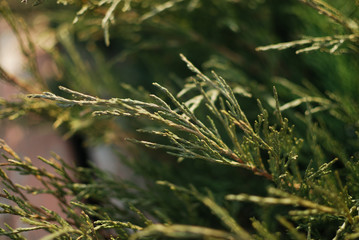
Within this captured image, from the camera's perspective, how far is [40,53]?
2.01m

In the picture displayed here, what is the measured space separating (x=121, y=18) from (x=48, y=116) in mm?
443

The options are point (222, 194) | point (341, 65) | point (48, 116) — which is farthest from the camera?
point (48, 116)

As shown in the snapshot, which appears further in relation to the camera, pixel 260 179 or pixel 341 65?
pixel 260 179

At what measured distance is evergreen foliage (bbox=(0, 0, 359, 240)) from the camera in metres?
0.76

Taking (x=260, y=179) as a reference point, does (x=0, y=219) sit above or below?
below

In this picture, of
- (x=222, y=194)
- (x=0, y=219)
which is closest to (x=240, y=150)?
(x=222, y=194)

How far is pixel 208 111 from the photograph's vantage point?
124cm

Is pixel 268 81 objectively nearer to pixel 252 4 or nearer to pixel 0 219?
pixel 252 4

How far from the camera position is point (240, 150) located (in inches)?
26.4

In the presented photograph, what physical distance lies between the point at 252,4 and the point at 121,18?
484 millimetres

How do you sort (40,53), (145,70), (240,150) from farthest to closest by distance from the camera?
(40,53)
(145,70)
(240,150)

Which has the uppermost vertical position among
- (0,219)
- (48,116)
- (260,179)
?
(48,116)

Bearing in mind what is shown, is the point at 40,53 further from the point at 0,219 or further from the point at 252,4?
the point at 252,4

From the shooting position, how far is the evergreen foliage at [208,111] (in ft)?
2.50
